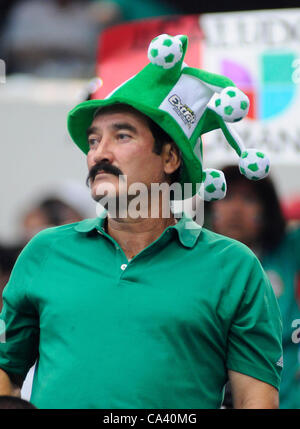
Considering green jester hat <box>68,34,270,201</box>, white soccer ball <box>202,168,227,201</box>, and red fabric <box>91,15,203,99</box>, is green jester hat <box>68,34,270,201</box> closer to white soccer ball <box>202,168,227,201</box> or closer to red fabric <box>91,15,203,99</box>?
white soccer ball <box>202,168,227,201</box>

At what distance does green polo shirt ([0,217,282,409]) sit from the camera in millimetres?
2732

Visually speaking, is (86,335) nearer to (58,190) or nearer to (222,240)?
(222,240)

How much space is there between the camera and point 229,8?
624 centimetres

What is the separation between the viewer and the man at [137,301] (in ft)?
9.00

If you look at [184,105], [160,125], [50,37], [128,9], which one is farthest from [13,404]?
[128,9]

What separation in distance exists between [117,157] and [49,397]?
0.78m

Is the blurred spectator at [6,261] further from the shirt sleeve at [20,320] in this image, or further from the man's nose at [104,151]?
the man's nose at [104,151]

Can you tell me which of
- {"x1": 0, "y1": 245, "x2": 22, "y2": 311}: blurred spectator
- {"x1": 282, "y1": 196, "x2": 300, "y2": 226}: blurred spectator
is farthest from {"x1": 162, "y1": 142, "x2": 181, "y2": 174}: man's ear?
{"x1": 282, "y1": 196, "x2": 300, "y2": 226}: blurred spectator

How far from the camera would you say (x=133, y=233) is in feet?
9.98

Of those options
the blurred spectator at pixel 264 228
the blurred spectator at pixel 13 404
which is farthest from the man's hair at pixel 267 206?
the blurred spectator at pixel 13 404

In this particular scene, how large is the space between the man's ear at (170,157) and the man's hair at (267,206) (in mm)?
1711

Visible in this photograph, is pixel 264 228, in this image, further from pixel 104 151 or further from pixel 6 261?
pixel 104 151

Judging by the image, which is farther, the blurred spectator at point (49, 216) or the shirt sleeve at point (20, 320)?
the blurred spectator at point (49, 216)
